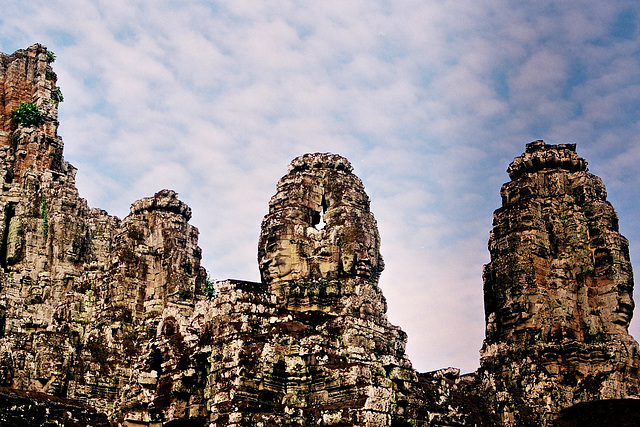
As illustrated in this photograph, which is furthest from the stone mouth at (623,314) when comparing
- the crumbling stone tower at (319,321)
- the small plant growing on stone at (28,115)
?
the small plant growing on stone at (28,115)

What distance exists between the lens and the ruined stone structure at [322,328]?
22719mm

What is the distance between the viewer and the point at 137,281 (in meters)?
32.1

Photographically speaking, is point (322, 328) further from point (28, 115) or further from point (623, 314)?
point (28, 115)

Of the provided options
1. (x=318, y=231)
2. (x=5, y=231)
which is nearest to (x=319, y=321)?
(x=318, y=231)

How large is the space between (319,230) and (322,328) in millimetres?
4252

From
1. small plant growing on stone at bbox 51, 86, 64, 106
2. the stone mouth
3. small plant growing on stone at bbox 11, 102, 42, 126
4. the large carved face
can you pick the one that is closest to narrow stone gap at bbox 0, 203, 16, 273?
small plant growing on stone at bbox 11, 102, 42, 126

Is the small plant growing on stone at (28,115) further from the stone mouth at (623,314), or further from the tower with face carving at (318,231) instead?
the stone mouth at (623,314)

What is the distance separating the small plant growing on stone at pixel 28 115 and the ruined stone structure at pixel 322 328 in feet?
64.8

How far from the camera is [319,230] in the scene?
27.4 meters

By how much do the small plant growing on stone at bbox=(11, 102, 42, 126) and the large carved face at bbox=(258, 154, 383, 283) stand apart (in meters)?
29.2

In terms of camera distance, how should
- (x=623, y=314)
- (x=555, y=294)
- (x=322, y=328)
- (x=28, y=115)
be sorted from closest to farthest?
(x=322, y=328), (x=623, y=314), (x=555, y=294), (x=28, y=115)

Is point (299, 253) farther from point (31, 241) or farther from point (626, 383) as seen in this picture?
point (31, 241)

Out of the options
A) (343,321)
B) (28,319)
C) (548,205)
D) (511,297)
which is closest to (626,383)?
(511,297)

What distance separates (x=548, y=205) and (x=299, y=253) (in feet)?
28.5
